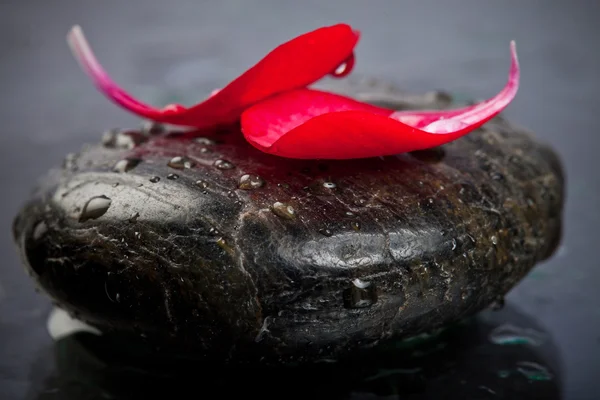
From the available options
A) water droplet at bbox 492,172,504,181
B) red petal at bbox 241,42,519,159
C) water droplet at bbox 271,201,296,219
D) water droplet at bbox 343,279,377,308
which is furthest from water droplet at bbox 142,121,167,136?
water droplet at bbox 492,172,504,181

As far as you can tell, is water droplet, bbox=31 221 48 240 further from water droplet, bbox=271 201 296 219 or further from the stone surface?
water droplet, bbox=271 201 296 219

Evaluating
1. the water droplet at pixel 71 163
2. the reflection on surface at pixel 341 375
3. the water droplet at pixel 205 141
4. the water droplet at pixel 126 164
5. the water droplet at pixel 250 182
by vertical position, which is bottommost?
the reflection on surface at pixel 341 375

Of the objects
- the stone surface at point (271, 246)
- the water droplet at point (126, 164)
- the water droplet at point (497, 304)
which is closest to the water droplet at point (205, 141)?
the stone surface at point (271, 246)

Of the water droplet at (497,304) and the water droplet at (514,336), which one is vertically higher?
the water droplet at (497,304)

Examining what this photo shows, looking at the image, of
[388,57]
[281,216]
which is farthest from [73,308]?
[388,57]

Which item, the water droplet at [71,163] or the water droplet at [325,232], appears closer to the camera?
the water droplet at [325,232]

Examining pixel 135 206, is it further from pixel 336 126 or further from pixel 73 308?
pixel 336 126

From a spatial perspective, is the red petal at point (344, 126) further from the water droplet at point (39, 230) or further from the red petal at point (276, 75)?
the water droplet at point (39, 230)
